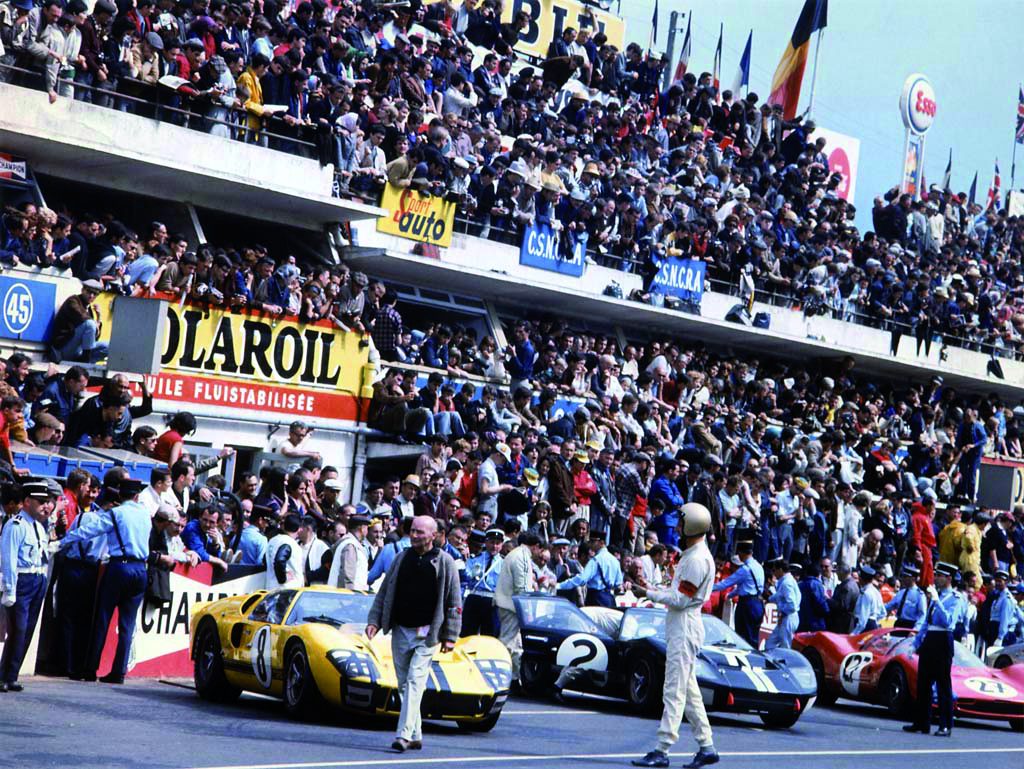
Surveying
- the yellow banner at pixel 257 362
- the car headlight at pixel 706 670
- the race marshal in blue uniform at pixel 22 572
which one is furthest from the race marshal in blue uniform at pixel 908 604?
the race marshal in blue uniform at pixel 22 572

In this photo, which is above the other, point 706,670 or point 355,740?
point 706,670

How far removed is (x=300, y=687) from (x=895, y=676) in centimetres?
920

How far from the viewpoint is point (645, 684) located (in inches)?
640

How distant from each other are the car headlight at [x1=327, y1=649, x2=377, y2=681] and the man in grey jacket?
0.42m

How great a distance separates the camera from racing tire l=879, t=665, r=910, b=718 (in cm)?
1914

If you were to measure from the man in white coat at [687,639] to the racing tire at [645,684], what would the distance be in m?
4.06

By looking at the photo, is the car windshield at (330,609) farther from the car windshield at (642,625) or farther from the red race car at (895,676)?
the red race car at (895,676)

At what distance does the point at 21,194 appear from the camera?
67.5ft

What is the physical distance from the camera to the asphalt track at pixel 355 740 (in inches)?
398

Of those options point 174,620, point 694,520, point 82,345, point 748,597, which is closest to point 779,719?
point 748,597

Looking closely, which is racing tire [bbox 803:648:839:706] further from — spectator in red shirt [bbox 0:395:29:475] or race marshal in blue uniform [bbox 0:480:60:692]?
race marshal in blue uniform [bbox 0:480:60:692]

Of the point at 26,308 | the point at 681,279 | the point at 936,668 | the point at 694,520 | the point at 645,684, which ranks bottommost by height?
the point at 645,684

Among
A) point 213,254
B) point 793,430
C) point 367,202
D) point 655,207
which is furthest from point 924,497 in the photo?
point 213,254

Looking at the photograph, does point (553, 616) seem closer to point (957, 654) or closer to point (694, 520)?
point (694, 520)
